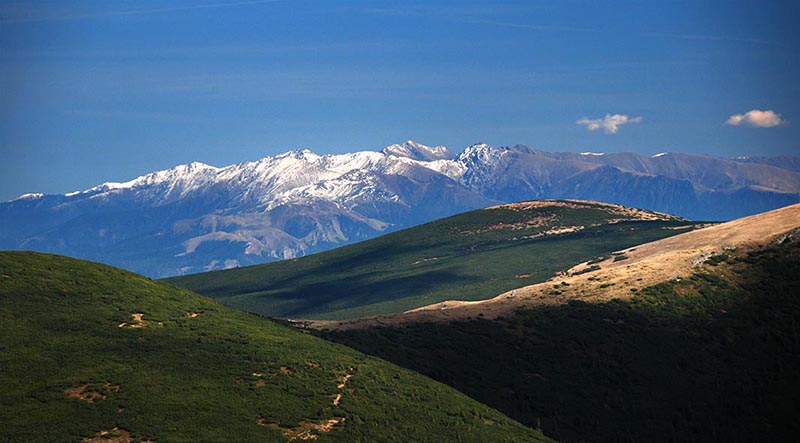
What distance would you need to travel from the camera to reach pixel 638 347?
4980 inches

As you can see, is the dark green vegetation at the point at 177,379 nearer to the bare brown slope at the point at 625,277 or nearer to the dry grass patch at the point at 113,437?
the dry grass patch at the point at 113,437

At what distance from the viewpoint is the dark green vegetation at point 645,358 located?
10825 centimetres

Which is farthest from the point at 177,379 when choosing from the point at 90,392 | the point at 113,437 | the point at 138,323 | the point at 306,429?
the point at 138,323

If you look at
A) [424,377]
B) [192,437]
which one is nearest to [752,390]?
[424,377]

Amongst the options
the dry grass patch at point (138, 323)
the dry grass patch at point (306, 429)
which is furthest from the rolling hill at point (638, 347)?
the dry grass patch at point (306, 429)

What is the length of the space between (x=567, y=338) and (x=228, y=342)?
167 ft

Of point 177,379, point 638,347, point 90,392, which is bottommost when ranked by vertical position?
point 638,347

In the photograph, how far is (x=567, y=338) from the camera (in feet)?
421

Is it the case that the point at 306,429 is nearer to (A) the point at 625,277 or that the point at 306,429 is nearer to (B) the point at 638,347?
(B) the point at 638,347

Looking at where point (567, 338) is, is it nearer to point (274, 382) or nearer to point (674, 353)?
point (674, 353)

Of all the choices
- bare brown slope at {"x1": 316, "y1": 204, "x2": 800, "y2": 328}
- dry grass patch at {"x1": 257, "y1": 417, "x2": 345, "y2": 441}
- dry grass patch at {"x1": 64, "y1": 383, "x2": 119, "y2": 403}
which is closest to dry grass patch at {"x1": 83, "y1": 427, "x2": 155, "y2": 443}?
dry grass patch at {"x1": 64, "y1": 383, "x2": 119, "y2": 403}

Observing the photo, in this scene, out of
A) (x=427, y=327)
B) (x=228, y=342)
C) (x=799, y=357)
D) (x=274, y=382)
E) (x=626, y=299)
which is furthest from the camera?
(x=626, y=299)

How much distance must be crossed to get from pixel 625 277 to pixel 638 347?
2861cm

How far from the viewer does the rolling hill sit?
109 meters
